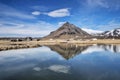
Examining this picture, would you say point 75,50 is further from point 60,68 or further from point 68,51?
point 60,68

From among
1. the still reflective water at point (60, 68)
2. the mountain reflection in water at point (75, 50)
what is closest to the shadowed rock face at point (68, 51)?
the mountain reflection in water at point (75, 50)

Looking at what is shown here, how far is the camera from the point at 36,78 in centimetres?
1542

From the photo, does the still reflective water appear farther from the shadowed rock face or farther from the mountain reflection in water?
the mountain reflection in water

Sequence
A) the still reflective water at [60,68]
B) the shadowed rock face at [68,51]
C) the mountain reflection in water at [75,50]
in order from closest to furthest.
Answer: the still reflective water at [60,68], the shadowed rock face at [68,51], the mountain reflection in water at [75,50]

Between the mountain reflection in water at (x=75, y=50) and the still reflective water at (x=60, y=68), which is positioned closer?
the still reflective water at (x=60, y=68)

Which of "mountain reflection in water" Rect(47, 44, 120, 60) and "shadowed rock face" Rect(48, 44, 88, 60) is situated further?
"mountain reflection in water" Rect(47, 44, 120, 60)

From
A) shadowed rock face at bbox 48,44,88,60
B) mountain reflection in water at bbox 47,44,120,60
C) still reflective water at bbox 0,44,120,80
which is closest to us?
still reflective water at bbox 0,44,120,80

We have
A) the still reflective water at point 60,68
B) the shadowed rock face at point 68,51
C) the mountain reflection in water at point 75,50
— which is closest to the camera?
the still reflective water at point 60,68

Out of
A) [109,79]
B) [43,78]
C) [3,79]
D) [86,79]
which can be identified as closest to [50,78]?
[43,78]

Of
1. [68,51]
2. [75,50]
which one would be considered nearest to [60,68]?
[68,51]

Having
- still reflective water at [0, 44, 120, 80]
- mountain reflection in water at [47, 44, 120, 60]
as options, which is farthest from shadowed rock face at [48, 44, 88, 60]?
still reflective water at [0, 44, 120, 80]

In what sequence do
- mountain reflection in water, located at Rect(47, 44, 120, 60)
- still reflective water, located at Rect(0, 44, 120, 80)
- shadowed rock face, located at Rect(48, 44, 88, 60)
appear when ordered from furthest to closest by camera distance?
1. mountain reflection in water, located at Rect(47, 44, 120, 60)
2. shadowed rock face, located at Rect(48, 44, 88, 60)
3. still reflective water, located at Rect(0, 44, 120, 80)

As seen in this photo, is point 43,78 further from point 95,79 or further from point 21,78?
point 95,79

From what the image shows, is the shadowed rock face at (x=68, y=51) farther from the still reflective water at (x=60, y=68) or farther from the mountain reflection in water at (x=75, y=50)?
the still reflective water at (x=60, y=68)
